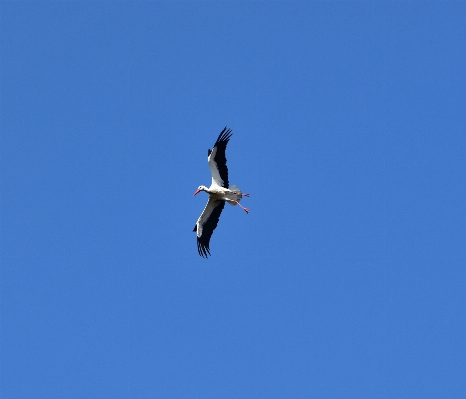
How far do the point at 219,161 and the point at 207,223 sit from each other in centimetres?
227

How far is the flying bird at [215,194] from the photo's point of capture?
148 feet

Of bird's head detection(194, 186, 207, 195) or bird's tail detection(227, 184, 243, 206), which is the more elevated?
bird's head detection(194, 186, 207, 195)

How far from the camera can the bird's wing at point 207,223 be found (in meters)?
46.1

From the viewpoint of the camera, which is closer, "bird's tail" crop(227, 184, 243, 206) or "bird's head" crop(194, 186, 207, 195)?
"bird's tail" crop(227, 184, 243, 206)

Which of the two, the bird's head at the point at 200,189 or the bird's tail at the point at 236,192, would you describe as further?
the bird's head at the point at 200,189

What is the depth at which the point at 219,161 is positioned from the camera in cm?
4528

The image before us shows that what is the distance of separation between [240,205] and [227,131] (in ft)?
8.85

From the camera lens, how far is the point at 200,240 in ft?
151

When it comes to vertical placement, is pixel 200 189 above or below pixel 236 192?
above

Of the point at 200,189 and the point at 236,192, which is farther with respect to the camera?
the point at 200,189

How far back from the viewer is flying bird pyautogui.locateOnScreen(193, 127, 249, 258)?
148 ft

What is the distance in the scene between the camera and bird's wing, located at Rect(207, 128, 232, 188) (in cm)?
4494

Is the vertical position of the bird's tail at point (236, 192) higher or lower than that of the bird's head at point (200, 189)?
lower

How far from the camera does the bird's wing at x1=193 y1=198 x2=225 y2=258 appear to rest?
4609 centimetres
